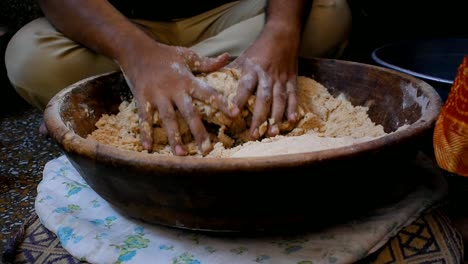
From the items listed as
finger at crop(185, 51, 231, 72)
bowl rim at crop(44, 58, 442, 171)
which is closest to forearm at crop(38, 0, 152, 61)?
finger at crop(185, 51, 231, 72)

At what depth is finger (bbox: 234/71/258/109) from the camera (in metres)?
1.03

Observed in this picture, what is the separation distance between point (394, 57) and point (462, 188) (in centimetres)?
64

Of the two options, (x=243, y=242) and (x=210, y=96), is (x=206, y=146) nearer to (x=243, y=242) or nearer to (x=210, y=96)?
(x=210, y=96)

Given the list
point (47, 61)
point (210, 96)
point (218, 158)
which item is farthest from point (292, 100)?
point (47, 61)

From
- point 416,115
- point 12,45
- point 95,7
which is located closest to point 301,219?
point 416,115

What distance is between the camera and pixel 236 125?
1.06 m

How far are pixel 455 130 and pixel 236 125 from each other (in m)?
0.44

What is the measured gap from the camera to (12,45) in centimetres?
137

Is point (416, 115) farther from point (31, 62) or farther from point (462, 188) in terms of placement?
point (31, 62)

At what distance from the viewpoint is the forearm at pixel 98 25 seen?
107 cm

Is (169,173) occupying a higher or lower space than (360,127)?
higher

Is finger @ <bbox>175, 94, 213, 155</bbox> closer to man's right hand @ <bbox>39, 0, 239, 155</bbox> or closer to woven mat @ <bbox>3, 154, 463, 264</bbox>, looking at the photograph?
man's right hand @ <bbox>39, 0, 239, 155</bbox>

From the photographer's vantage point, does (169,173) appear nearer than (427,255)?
Yes

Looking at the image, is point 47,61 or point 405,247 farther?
point 47,61
